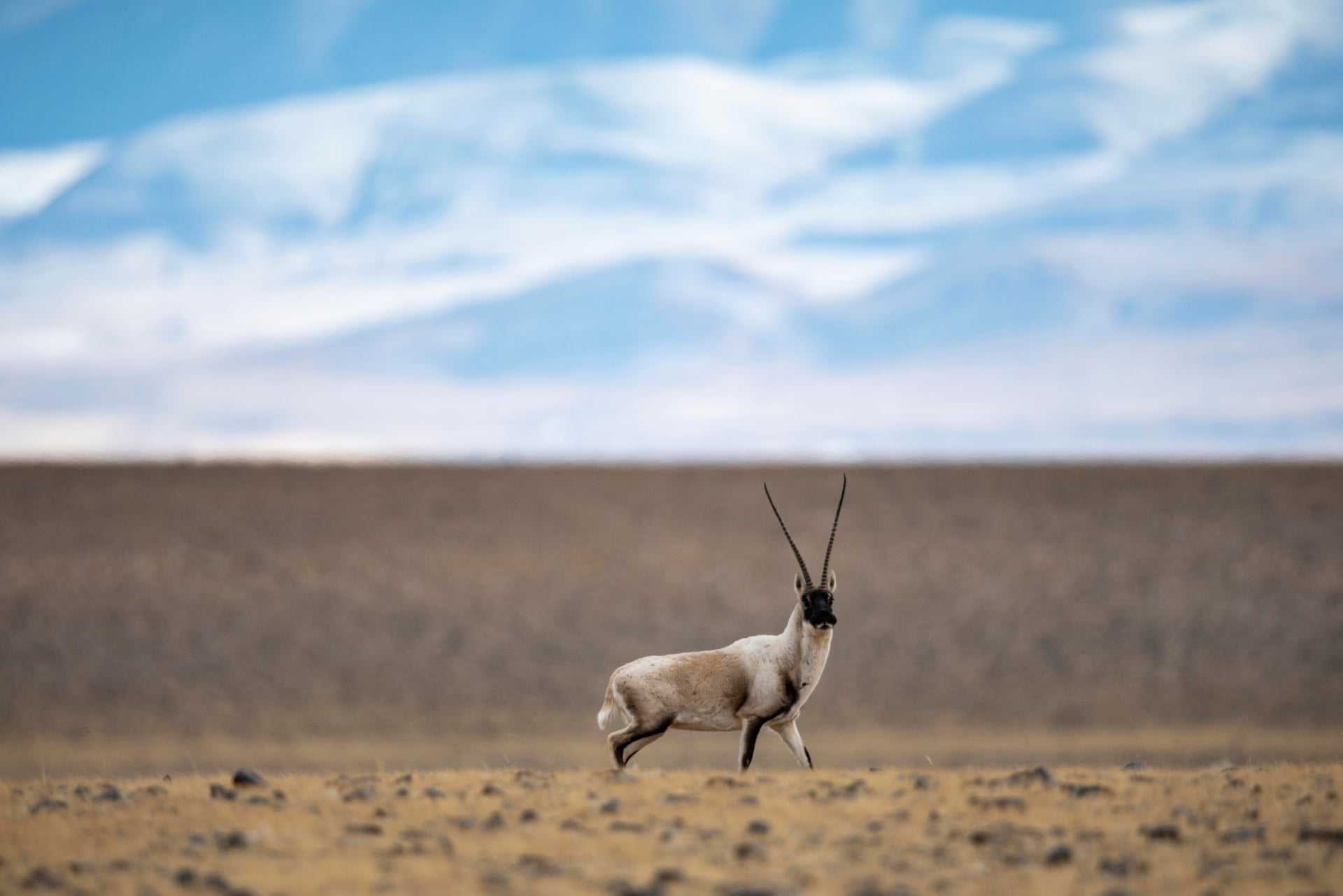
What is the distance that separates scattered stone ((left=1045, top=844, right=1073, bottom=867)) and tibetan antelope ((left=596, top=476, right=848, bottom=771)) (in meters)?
3.54

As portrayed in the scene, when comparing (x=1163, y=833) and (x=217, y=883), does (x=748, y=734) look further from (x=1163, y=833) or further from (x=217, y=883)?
(x=217, y=883)

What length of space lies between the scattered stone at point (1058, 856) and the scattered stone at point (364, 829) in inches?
168

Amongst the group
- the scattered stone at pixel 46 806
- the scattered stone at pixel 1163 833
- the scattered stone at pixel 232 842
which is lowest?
the scattered stone at pixel 46 806

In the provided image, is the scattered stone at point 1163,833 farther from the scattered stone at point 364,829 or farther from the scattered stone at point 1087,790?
the scattered stone at point 364,829

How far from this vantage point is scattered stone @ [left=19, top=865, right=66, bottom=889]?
8.80 m

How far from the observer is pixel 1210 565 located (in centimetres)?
4500

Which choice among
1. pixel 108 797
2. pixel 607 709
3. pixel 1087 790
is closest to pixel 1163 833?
pixel 1087 790

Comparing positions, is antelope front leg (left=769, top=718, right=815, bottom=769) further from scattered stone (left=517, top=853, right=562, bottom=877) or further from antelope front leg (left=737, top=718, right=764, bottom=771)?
scattered stone (left=517, top=853, right=562, bottom=877)

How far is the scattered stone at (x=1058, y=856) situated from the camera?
9242 mm

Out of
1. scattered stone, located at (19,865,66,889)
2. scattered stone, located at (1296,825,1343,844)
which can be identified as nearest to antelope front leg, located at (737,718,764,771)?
scattered stone, located at (1296,825,1343,844)

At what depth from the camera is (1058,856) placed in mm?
9273

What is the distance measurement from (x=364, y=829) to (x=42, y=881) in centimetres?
215

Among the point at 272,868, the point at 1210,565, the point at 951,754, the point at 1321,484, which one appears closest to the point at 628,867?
the point at 272,868

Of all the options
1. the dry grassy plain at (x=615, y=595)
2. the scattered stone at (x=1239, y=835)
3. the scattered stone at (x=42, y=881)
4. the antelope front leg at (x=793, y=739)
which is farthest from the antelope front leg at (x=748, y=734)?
the dry grassy plain at (x=615, y=595)
